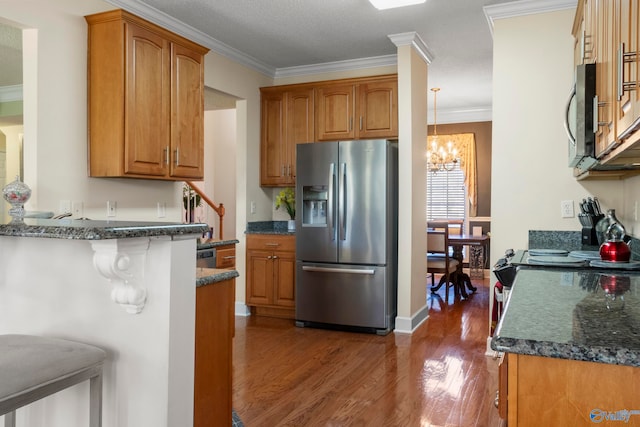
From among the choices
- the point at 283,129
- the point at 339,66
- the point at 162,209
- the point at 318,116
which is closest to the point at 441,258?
the point at 318,116

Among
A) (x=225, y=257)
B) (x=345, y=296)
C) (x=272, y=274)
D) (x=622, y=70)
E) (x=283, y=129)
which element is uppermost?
(x=283, y=129)

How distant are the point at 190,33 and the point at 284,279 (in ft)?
7.98

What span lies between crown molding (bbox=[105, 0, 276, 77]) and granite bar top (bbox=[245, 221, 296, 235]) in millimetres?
1632

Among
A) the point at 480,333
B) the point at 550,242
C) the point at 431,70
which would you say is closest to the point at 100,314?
the point at 550,242

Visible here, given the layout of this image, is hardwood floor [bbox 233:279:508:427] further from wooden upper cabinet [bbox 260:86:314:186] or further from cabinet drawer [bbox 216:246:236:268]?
wooden upper cabinet [bbox 260:86:314:186]

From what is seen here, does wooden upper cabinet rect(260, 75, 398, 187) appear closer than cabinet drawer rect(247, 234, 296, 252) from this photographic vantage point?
Yes

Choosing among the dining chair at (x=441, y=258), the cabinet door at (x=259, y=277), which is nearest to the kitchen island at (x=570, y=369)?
the cabinet door at (x=259, y=277)

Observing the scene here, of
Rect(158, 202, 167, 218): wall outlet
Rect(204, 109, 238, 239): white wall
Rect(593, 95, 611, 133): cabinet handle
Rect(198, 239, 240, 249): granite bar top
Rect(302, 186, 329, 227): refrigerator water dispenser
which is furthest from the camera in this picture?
Rect(204, 109, 238, 239): white wall

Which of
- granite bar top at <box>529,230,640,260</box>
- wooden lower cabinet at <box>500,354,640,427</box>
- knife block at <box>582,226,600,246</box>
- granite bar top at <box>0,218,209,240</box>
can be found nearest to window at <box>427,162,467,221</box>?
granite bar top at <box>529,230,640,260</box>

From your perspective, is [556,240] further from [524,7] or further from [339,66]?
[339,66]

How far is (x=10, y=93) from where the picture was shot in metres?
6.01

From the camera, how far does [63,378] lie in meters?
1.43

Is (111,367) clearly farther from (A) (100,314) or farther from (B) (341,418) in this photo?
(B) (341,418)

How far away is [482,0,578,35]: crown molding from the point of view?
11.3 feet
